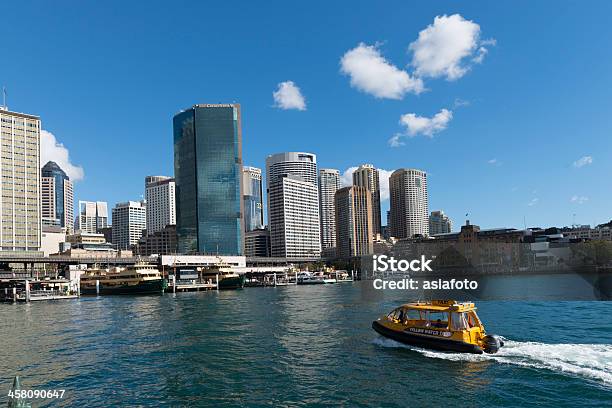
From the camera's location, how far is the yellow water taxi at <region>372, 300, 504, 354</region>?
34.7 m

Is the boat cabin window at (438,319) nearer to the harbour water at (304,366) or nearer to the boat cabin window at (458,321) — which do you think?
the boat cabin window at (458,321)

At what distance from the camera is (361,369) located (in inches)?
1273

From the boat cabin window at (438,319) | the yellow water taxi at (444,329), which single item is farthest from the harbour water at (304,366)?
the boat cabin window at (438,319)

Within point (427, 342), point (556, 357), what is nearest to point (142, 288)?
point (427, 342)

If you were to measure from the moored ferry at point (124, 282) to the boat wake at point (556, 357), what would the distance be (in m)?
111

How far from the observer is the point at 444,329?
35844 millimetres

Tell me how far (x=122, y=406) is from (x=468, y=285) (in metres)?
125

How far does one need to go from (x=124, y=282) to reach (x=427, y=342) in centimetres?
12477

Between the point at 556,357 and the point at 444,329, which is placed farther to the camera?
the point at 444,329

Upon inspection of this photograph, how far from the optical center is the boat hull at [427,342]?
3438 cm

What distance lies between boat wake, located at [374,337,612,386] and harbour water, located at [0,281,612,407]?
0.07 meters

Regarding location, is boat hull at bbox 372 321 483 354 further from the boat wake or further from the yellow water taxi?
the boat wake

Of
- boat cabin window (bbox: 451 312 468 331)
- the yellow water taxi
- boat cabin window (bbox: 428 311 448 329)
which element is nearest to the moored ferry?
the yellow water taxi

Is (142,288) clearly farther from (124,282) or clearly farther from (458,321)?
(458,321)
